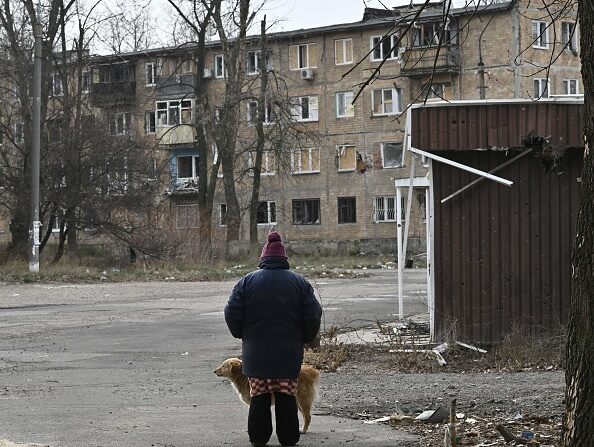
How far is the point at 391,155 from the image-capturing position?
68438mm

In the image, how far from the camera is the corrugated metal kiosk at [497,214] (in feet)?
52.6

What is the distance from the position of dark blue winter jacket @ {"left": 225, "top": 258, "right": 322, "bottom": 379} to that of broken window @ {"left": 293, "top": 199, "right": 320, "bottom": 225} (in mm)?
62090

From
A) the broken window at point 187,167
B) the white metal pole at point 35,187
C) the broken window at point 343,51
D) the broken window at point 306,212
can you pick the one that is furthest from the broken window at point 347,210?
the white metal pole at point 35,187

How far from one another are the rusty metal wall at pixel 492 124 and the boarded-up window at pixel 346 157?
53.5 metres

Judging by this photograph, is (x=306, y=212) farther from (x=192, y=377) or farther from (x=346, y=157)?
(x=192, y=377)

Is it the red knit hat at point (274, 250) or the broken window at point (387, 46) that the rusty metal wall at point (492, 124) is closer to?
the broken window at point (387, 46)

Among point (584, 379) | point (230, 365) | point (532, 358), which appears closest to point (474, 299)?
point (532, 358)

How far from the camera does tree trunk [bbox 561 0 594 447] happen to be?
22.2 ft

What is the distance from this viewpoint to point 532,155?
16.2 m

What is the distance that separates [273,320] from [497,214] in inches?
310

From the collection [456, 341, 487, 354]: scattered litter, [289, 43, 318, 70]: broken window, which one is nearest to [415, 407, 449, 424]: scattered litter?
[456, 341, 487, 354]: scattered litter

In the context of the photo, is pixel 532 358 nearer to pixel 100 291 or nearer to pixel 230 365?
pixel 230 365

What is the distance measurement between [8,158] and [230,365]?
35.5 m

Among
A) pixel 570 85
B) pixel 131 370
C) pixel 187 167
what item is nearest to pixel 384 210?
pixel 570 85
